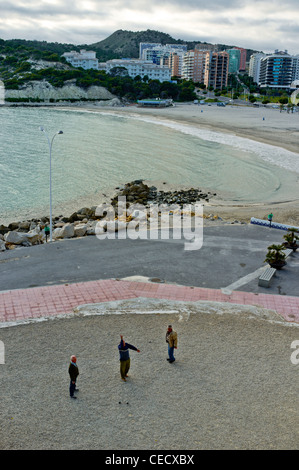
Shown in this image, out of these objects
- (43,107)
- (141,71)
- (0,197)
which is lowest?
(0,197)

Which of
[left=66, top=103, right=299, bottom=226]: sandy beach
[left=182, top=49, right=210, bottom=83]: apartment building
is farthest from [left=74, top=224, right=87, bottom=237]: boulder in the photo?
[left=182, top=49, right=210, bottom=83]: apartment building

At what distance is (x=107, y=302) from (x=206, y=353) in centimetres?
381

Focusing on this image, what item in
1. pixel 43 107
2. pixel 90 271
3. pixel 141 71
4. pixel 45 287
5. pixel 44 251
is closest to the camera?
pixel 45 287

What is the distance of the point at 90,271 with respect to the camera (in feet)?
48.8

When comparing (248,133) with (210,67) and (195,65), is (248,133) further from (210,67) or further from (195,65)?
(195,65)

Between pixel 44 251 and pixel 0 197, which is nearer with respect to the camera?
pixel 44 251

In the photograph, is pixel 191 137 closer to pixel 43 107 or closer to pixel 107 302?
pixel 107 302

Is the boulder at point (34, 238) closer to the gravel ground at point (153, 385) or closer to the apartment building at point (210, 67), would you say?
the gravel ground at point (153, 385)

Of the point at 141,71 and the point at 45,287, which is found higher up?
the point at 141,71

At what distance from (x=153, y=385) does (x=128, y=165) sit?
36.2 meters

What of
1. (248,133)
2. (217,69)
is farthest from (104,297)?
(217,69)
